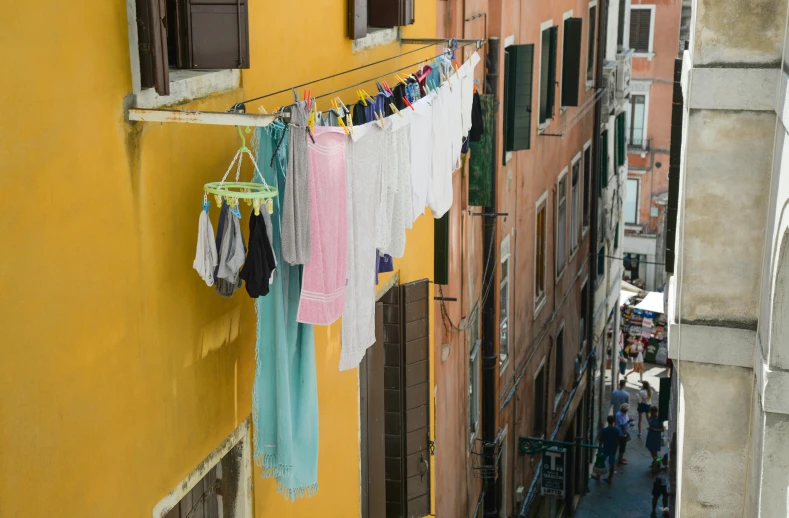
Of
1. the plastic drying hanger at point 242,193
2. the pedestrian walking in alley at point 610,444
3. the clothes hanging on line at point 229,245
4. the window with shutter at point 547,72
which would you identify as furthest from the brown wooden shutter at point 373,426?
the pedestrian walking in alley at point 610,444

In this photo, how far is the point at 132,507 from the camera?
184 inches

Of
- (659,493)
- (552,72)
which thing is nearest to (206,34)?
(552,72)

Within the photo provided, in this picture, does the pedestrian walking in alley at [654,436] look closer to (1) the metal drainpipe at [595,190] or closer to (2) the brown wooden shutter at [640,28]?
(1) the metal drainpipe at [595,190]

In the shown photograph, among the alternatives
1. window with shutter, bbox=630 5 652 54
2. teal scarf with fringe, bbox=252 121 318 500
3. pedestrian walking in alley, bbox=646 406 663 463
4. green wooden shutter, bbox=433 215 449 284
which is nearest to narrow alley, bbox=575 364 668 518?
pedestrian walking in alley, bbox=646 406 663 463

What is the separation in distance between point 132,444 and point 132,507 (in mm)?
291

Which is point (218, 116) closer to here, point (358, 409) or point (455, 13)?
point (358, 409)

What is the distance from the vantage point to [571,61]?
685 inches

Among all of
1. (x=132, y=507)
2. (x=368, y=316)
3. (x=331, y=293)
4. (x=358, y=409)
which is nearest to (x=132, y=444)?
(x=132, y=507)

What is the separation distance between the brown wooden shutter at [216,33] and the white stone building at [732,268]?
142 inches

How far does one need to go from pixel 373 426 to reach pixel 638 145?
24.8 meters

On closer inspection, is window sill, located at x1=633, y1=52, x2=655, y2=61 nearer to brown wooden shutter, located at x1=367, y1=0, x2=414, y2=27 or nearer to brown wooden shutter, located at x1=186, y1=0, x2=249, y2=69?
brown wooden shutter, located at x1=367, y1=0, x2=414, y2=27

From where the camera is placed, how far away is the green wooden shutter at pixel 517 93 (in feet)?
44.1

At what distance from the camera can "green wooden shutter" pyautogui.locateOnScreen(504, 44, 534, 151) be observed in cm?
1343

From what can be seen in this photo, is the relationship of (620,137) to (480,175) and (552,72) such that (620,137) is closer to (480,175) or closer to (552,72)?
(552,72)
